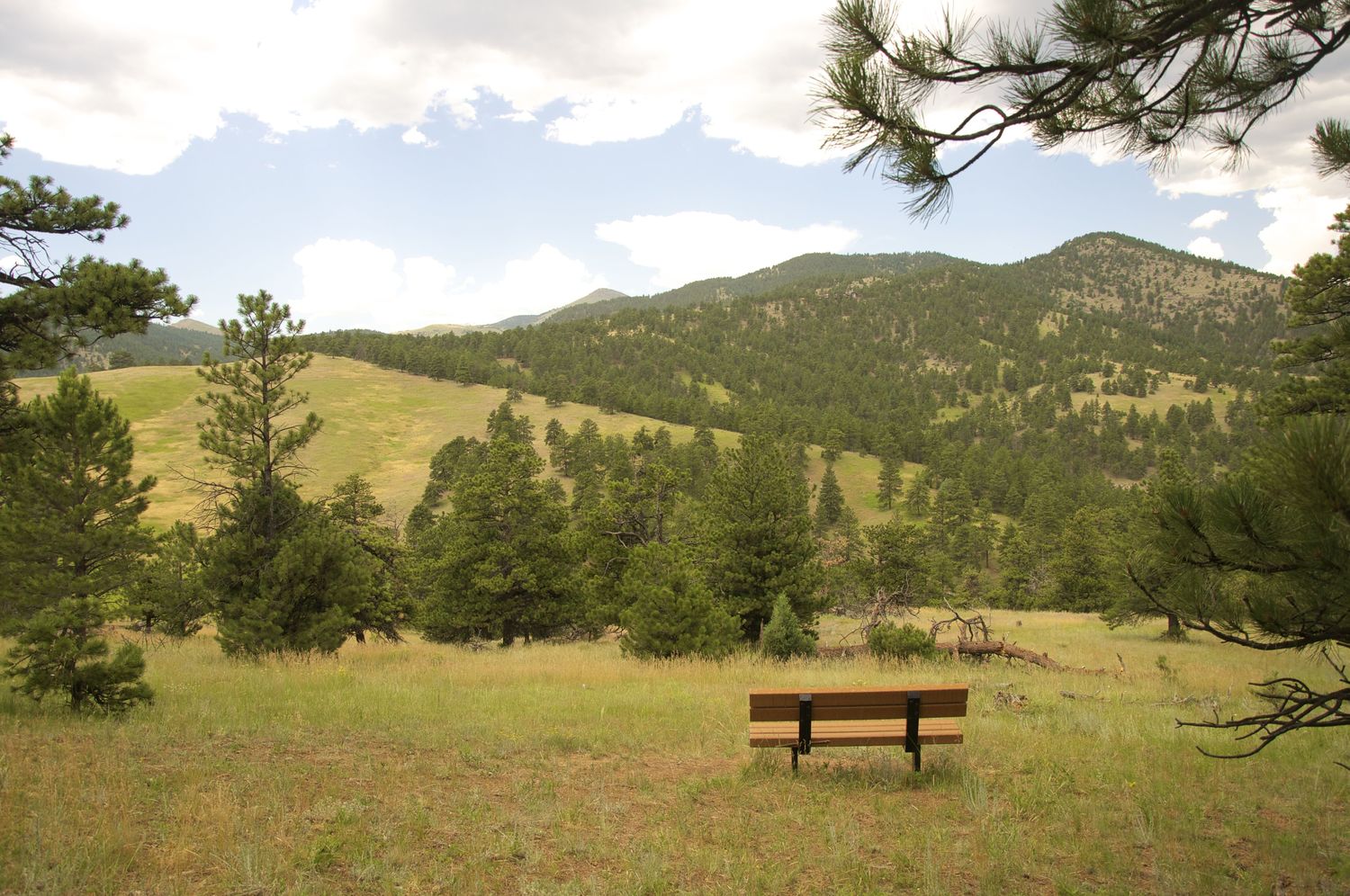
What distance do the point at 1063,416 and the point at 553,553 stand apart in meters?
153

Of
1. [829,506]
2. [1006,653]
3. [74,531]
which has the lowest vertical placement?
[829,506]

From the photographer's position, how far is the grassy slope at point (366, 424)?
83875mm

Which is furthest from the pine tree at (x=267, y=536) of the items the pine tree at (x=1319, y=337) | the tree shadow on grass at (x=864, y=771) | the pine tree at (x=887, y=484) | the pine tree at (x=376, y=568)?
the pine tree at (x=887, y=484)

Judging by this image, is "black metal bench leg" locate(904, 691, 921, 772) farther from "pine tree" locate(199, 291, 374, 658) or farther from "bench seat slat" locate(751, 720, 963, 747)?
"pine tree" locate(199, 291, 374, 658)

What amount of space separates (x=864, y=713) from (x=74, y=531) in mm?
12427

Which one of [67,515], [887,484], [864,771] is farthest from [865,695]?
[887,484]

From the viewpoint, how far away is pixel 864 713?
6.38m

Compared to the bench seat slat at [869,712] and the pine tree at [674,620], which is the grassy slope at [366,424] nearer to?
the pine tree at [674,620]

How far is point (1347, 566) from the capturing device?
9.52 feet

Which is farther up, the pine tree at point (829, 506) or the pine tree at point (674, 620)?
the pine tree at point (674, 620)

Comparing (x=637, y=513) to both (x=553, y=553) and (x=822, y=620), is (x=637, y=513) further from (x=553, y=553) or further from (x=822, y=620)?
(x=822, y=620)

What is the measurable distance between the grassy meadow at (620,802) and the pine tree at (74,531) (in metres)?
0.56

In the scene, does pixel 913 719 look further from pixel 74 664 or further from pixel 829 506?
pixel 829 506

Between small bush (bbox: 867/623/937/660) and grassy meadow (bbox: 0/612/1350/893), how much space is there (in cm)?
466
